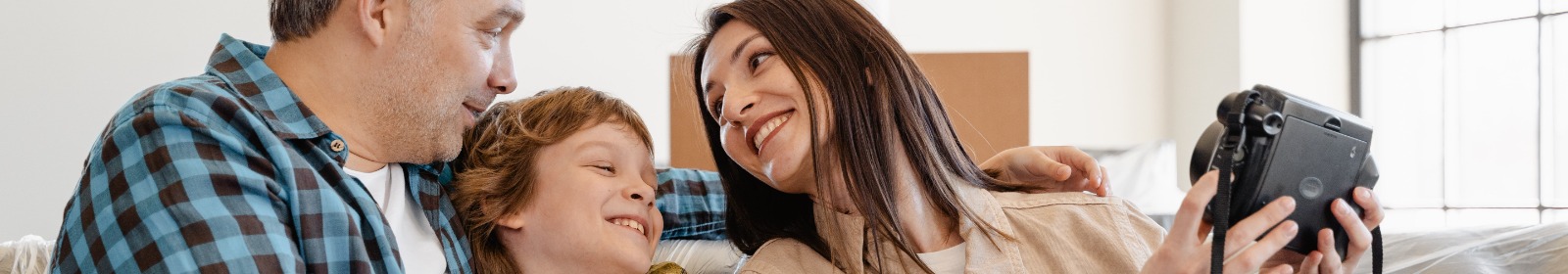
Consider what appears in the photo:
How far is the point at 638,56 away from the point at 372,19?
289cm

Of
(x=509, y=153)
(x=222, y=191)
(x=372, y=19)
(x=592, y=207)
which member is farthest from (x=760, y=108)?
(x=222, y=191)

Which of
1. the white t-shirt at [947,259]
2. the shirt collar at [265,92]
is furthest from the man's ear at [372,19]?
the white t-shirt at [947,259]

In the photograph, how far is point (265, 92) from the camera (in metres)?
1.36

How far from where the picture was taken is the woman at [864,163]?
1.44 meters

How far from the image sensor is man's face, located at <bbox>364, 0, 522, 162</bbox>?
147 centimetres

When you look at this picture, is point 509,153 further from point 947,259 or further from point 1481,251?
point 1481,251

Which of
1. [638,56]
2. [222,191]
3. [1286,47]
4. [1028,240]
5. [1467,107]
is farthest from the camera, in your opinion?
[1286,47]

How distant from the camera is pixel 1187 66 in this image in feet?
18.7

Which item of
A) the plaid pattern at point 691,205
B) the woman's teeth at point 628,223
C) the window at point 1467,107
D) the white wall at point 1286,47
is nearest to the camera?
the woman's teeth at point 628,223

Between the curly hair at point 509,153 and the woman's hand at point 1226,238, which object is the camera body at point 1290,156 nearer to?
the woman's hand at point 1226,238

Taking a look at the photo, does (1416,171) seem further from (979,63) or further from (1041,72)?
(979,63)

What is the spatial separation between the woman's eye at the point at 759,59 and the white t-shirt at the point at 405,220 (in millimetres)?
428

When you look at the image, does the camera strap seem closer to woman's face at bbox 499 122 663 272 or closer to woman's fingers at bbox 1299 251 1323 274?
woman's fingers at bbox 1299 251 1323 274

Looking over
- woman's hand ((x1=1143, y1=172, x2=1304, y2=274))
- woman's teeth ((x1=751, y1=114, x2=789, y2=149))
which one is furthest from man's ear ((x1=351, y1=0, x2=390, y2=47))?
Answer: woman's hand ((x1=1143, y1=172, x2=1304, y2=274))
